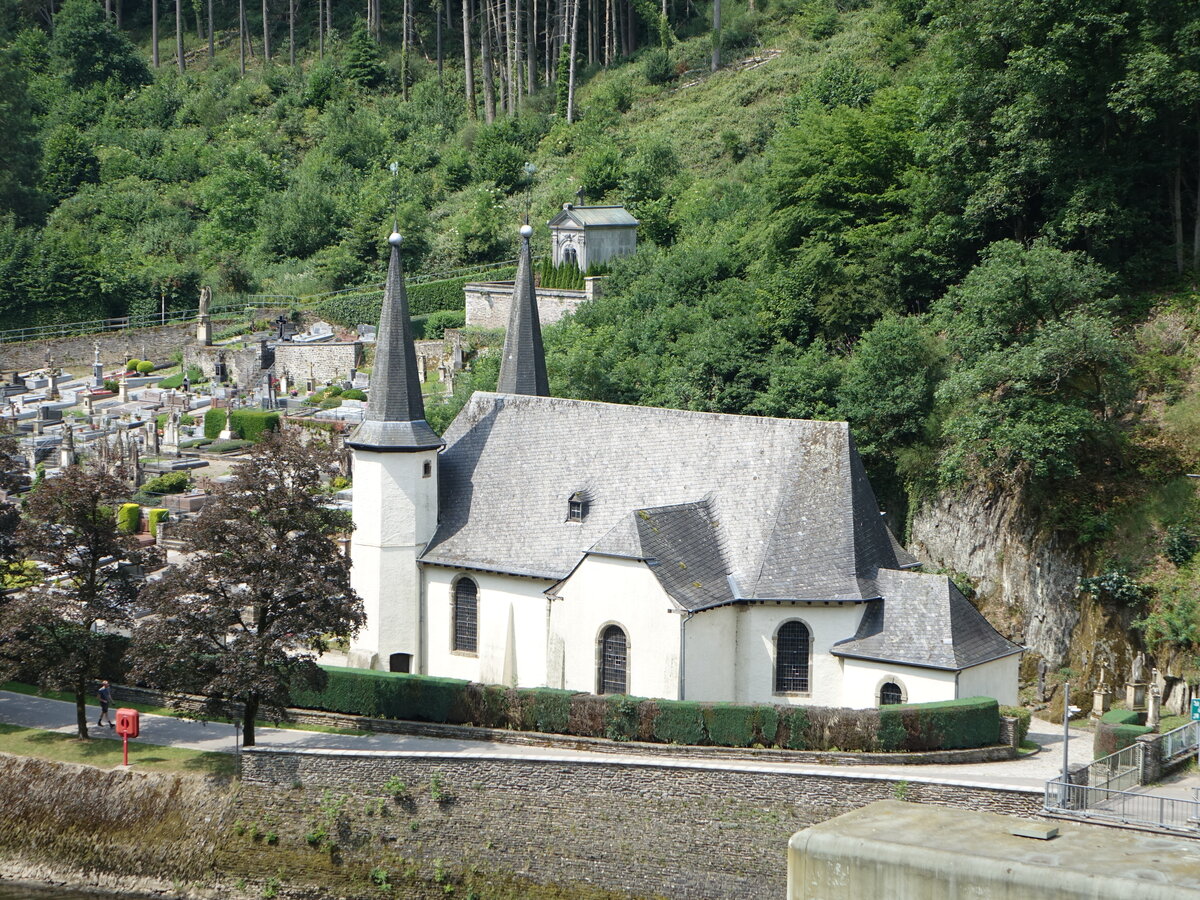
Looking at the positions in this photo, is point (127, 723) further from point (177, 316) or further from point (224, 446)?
point (177, 316)

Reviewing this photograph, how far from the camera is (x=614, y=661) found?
44.2m

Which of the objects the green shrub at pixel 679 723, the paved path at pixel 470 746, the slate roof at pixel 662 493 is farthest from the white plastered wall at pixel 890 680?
the green shrub at pixel 679 723

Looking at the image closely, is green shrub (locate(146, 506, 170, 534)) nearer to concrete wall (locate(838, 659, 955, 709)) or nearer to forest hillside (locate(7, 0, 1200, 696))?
forest hillside (locate(7, 0, 1200, 696))

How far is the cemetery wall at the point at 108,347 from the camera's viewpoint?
91062mm

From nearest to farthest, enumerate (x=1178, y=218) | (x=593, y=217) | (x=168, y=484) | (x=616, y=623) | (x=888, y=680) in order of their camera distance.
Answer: (x=888, y=680), (x=616, y=623), (x=1178, y=218), (x=168, y=484), (x=593, y=217)

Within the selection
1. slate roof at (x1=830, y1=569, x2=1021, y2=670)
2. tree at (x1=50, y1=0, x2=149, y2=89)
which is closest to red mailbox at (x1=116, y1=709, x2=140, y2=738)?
slate roof at (x1=830, y1=569, x2=1021, y2=670)

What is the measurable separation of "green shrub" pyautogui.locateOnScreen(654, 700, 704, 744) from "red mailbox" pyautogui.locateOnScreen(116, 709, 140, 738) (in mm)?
12854

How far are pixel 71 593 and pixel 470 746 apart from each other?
11053 millimetres

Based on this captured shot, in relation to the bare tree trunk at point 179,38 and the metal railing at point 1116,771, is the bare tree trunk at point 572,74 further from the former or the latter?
the metal railing at point 1116,771

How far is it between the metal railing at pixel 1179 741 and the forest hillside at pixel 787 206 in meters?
4.88

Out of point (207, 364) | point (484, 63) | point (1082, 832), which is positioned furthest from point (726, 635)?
point (484, 63)

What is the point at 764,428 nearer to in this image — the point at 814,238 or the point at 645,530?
the point at 645,530

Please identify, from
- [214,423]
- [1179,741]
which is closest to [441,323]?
[214,423]

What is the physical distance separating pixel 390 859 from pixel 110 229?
73.5 meters
